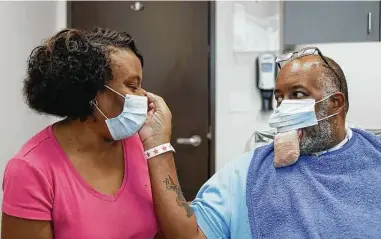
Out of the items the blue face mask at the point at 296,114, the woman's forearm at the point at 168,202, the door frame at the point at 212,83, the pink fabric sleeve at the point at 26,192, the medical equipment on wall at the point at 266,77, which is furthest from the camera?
the door frame at the point at 212,83

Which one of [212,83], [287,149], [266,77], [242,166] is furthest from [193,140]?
[287,149]

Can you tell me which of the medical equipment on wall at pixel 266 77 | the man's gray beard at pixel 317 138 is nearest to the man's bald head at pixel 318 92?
the man's gray beard at pixel 317 138

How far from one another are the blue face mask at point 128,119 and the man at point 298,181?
0.19 feet

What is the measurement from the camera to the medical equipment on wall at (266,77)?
245cm

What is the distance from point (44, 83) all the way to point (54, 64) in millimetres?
58

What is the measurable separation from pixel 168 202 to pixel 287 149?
0.41 metres

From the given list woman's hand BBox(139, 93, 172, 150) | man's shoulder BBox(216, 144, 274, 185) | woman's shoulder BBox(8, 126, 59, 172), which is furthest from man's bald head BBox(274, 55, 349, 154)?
woman's shoulder BBox(8, 126, 59, 172)

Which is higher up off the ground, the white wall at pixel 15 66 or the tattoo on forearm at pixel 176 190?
the white wall at pixel 15 66

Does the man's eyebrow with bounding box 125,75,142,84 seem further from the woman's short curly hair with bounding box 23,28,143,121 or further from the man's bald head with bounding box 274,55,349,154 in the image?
the man's bald head with bounding box 274,55,349,154

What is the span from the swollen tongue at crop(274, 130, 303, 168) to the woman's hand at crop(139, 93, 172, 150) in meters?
0.35

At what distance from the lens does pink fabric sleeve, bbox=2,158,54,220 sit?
3.06ft

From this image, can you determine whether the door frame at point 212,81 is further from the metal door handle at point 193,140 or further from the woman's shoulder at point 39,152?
the woman's shoulder at point 39,152

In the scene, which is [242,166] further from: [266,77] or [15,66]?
[15,66]

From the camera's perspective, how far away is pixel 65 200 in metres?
0.98
